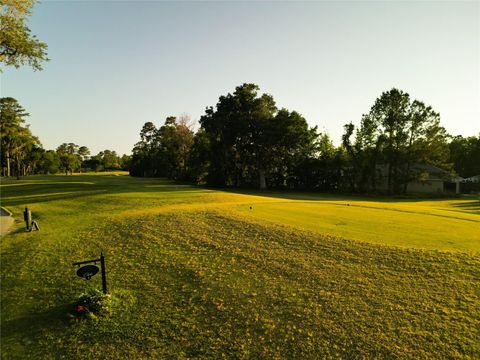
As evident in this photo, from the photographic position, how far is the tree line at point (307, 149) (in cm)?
4553

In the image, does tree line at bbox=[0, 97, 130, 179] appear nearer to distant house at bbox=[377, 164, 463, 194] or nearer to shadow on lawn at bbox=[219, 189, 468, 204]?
shadow on lawn at bbox=[219, 189, 468, 204]

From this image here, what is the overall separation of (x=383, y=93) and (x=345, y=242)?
4123 cm

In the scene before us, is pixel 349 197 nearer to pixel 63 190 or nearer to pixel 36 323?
pixel 63 190

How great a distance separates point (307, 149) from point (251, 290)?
43116 millimetres

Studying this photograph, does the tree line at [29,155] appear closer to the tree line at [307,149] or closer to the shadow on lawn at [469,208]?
the tree line at [307,149]

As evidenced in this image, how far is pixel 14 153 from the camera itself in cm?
6994

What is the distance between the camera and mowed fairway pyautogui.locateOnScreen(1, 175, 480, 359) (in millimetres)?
6855

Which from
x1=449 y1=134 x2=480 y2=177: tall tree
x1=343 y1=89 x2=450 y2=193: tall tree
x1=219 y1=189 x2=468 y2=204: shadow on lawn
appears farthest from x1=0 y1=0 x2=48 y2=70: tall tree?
x1=449 y1=134 x2=480 y2=177: tall tree

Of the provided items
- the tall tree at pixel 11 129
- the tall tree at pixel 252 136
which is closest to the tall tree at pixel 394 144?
the tall tree at pixel 252 136

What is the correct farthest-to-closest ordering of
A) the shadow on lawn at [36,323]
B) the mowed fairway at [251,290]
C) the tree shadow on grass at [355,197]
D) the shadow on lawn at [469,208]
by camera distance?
the tree shadow on grass at [355,197]
the shadow on lawn at [469,208]
the shadow on lawn at [36,323]
the mowed fairway at [251,290]

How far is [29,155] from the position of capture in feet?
282

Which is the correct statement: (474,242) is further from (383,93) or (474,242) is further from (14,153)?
(14,153)

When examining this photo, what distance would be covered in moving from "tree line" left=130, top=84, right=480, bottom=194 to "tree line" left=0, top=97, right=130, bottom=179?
33944 mm

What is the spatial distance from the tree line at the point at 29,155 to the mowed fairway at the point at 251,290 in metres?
53.7
